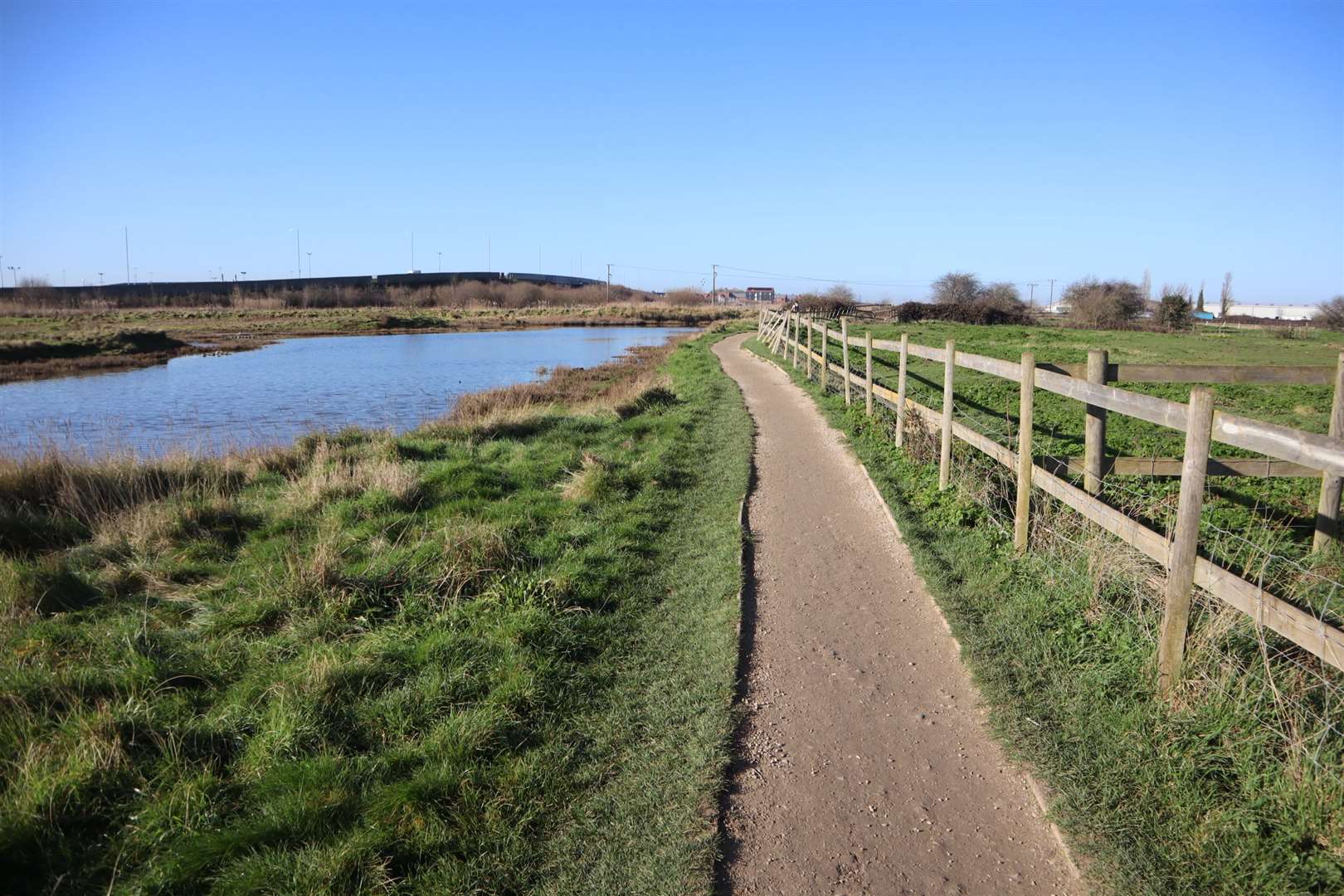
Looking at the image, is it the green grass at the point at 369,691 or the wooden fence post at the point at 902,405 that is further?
Answer: the wooden fence post at the point at 902,405

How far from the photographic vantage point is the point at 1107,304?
52.6 m

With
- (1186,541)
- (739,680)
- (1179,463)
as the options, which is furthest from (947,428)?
(739,680)

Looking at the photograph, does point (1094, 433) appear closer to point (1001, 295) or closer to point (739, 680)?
point (739, 680)

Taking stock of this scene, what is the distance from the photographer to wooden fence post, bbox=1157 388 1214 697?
4.30m

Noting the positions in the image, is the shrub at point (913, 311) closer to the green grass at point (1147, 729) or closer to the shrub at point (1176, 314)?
the shrub at point (1176, 314)

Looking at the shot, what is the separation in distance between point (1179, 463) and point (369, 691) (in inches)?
299

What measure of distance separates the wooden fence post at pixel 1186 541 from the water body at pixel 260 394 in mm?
12906

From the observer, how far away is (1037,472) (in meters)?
6.75

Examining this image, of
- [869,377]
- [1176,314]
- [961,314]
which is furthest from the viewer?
[961,314]

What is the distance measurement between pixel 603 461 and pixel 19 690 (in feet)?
22.4

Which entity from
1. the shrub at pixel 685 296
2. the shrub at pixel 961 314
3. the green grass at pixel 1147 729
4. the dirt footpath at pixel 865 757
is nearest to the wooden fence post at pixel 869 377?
the dirt footpath at pixel 865 757

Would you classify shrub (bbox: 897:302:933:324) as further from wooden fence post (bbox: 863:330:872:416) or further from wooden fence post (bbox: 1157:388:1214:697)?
wooden fence post (bbox: 1157:388:1214:697)

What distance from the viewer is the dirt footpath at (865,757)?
135 inches

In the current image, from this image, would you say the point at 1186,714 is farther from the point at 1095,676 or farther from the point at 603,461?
the point at 603,461
